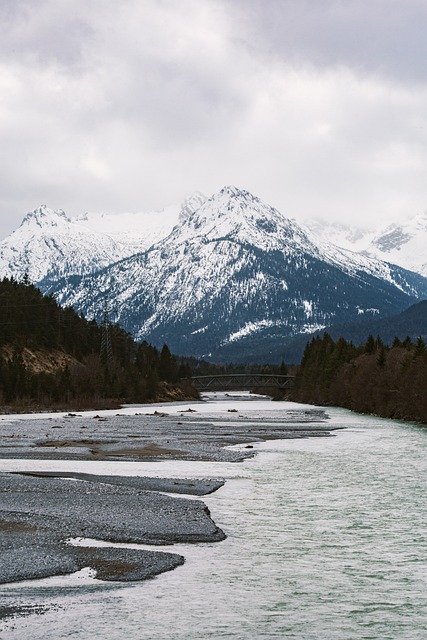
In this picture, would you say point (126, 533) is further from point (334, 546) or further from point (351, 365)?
point (351, 365)

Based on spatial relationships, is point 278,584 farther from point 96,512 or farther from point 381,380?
point 381,380

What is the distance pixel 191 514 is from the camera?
33.2m

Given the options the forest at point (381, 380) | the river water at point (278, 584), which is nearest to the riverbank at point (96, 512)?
the river water at point (278, 584)

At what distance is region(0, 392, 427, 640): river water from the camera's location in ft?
62.3

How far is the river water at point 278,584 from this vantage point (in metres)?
19.0

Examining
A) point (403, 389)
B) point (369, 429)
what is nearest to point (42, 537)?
point (369, 429)

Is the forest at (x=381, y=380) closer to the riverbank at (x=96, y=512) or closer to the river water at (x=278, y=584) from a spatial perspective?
the riverbank at (x=96, y=512)

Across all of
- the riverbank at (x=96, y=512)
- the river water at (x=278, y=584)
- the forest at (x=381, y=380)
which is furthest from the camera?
the forest at (x=381, y=380)

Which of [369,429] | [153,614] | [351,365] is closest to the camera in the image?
[153,614]

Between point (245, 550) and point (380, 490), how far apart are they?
607 inches

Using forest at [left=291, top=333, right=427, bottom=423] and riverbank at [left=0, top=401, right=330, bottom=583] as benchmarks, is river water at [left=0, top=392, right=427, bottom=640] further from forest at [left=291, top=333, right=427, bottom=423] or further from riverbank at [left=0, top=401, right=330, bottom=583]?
forest at [left=291, top=333, right=427, bottom=423]

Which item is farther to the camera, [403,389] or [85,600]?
[403,389]

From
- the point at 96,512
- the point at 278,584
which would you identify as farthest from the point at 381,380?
the point at 278,584

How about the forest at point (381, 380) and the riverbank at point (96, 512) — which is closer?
the riverbank at point (96, 512)
